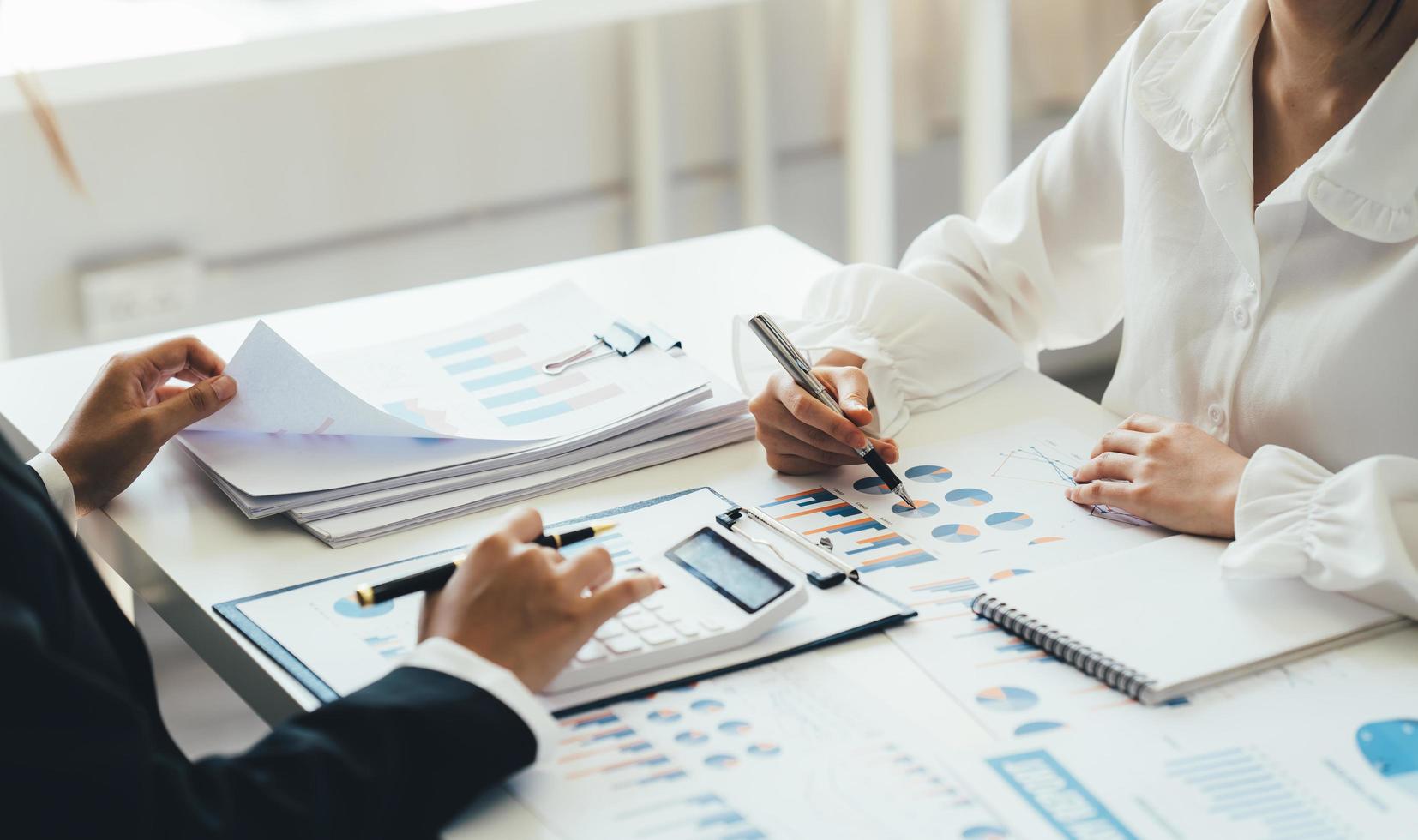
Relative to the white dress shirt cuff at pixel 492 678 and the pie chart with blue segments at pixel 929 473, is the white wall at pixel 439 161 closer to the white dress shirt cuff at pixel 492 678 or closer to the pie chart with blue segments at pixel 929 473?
the pie chart with blue segments at pixel 929 473

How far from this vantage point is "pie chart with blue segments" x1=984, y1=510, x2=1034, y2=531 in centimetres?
106

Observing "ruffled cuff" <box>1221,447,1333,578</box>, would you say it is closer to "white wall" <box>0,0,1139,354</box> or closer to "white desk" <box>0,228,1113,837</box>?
"white desk" <box>0,228,1113,837</box>

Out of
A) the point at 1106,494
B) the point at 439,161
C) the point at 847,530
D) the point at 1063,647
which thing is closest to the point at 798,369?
the point at 847,530

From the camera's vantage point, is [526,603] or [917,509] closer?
[526,603]

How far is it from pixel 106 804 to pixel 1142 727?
54 centimetres

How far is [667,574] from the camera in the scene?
977 mm

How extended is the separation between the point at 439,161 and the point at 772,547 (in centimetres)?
169

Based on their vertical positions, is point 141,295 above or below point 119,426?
below

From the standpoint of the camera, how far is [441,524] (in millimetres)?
1114

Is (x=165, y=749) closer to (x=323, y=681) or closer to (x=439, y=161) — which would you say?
(x=323, y=681)

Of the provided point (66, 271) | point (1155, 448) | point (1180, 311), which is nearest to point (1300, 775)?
point (1155, 448)

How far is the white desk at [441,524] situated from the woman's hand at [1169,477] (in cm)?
12

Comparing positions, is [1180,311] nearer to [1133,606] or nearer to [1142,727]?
[1133,606]

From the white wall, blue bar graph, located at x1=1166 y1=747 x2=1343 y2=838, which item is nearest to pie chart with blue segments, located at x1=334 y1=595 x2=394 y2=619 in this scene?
blue bar graph, located at x1=1166 y1=747 x2=1343 y2=838
